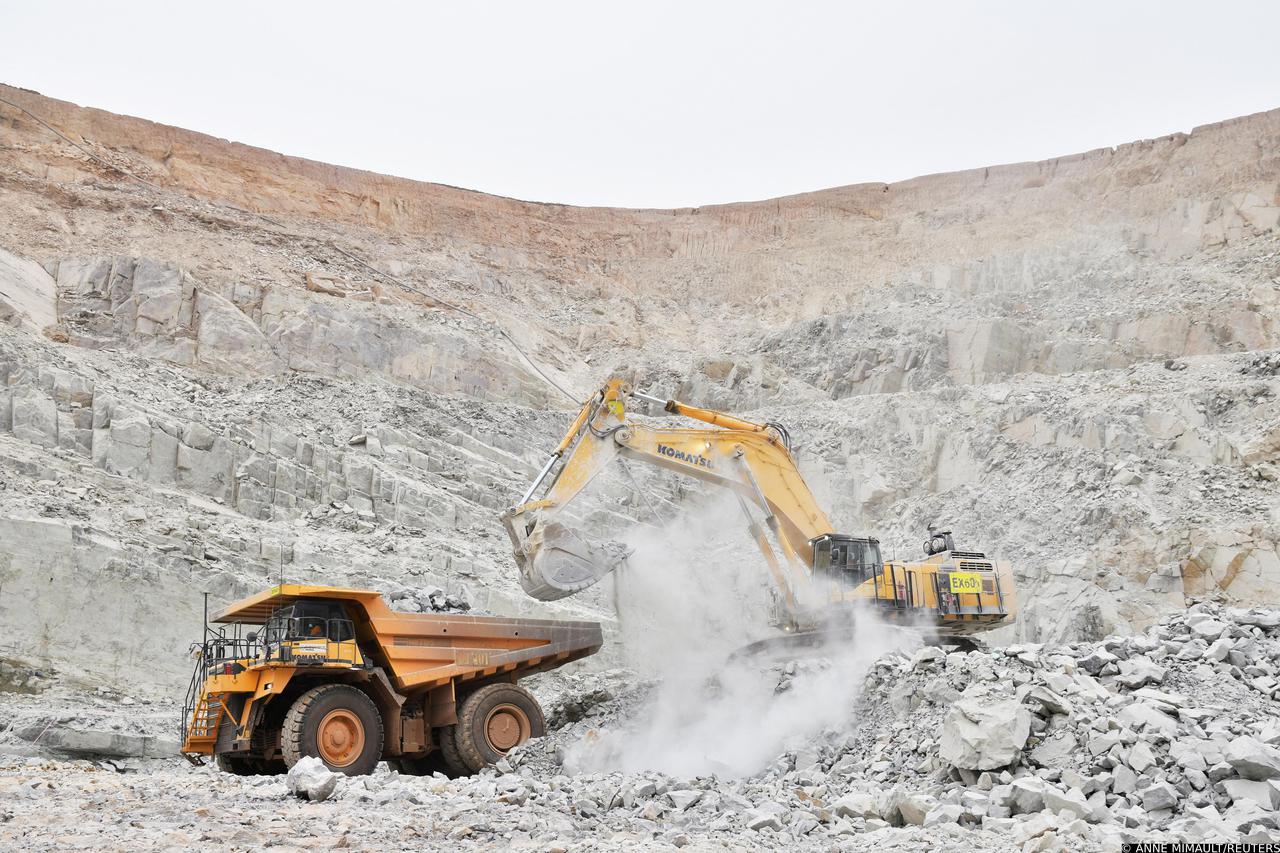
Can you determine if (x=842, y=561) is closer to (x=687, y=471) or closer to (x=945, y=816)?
(x=687, y=471)

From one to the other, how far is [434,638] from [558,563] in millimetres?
1492

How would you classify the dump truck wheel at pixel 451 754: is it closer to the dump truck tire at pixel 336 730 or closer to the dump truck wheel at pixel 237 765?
the dump truck tire at pixel 336 730

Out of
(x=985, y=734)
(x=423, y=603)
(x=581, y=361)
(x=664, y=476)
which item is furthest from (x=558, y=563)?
(x=581, y=361)

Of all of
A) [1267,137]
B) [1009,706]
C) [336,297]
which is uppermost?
[1267,137]

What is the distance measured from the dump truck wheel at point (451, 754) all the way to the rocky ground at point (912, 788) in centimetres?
99

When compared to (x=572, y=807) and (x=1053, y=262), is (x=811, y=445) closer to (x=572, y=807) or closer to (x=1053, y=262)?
(x=1053, y=262)

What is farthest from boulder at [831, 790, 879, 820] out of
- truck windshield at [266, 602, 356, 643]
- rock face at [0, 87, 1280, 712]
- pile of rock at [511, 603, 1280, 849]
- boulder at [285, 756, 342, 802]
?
truck windshield at [266, 602, 356, 643]

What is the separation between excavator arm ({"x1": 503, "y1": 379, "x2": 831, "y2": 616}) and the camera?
1107cm

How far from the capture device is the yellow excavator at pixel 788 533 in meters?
12.1

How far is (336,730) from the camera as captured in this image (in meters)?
9.70

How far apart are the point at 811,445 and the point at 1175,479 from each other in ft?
27.4

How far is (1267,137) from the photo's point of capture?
1326 inches

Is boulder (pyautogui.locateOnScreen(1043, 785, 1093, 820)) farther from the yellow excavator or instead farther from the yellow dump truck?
the yellow dump truck

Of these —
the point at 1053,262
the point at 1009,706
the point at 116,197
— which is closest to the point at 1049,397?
the point at 1053,262
